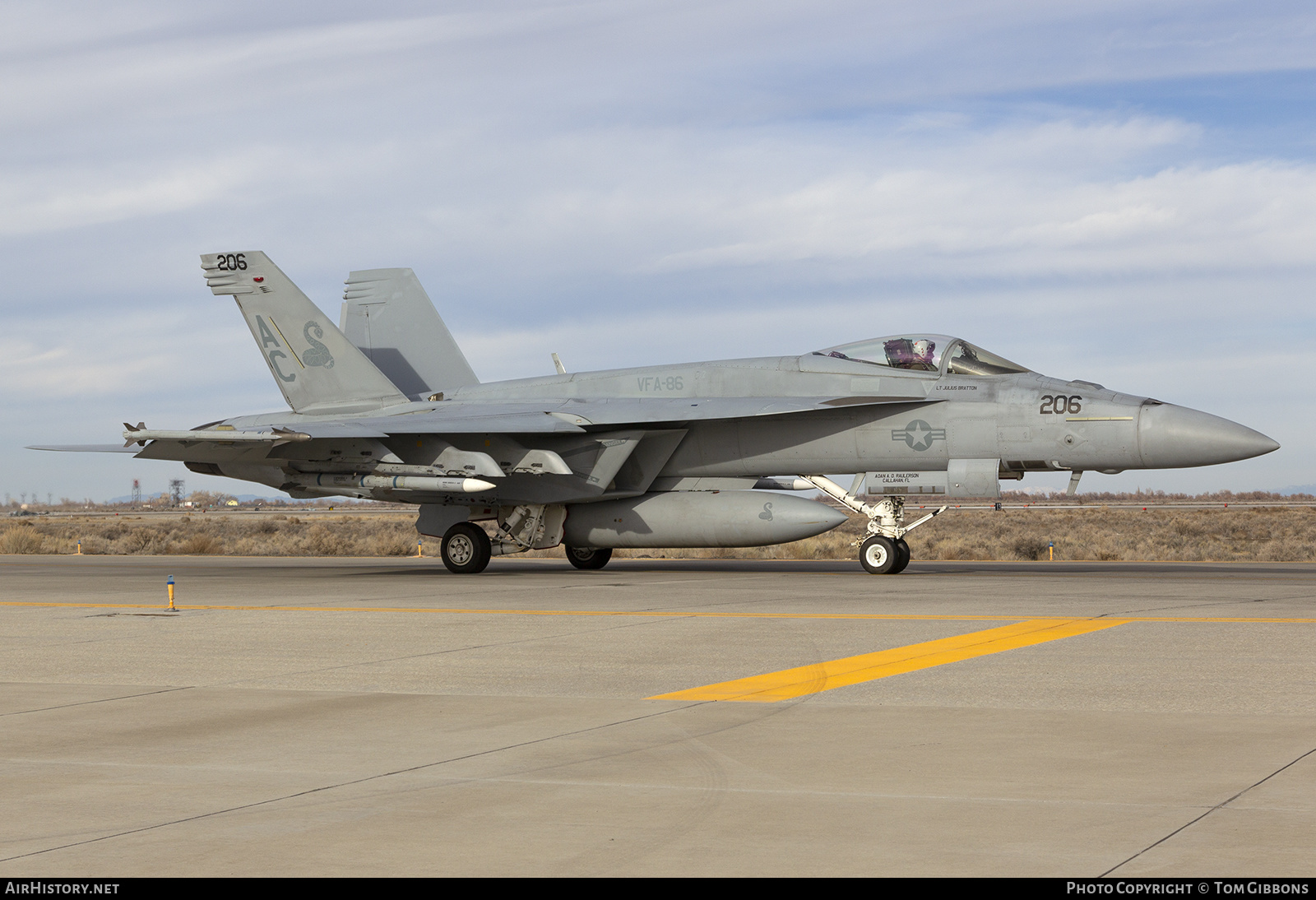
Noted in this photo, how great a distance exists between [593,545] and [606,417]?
2635mm

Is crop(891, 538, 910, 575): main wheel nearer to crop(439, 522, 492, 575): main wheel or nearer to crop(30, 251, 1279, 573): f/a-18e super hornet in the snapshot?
crop(30, 251, 1279, 573): f/a-18e super hornet

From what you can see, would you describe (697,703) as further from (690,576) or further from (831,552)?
(831,552)

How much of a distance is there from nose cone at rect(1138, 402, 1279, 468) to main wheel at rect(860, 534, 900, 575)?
3560 millimetres

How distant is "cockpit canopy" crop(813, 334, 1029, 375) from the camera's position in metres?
17.3

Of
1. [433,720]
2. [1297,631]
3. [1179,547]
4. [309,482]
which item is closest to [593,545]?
[309,482]

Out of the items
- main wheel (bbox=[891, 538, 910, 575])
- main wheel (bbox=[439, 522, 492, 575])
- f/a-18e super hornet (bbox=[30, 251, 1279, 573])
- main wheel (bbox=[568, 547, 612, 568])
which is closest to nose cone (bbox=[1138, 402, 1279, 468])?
f/a-18e super hornet (bbox=[30, 251, 1279, 573])

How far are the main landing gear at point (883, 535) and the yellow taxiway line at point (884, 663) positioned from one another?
639cm

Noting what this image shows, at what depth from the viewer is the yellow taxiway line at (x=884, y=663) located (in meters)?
7.55

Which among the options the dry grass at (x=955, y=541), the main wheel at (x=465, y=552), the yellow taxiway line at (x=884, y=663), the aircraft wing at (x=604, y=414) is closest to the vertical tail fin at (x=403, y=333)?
the aircraft wing at (x=604, y=414)

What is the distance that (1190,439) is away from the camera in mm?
15500

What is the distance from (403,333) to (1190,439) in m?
14.7

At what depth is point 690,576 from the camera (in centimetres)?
1841

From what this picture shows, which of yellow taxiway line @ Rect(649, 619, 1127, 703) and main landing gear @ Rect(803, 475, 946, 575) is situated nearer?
yellow taxiway line @ Rect(649, 619, 1127, 703)

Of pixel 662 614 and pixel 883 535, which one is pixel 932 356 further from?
pixel 662 614
